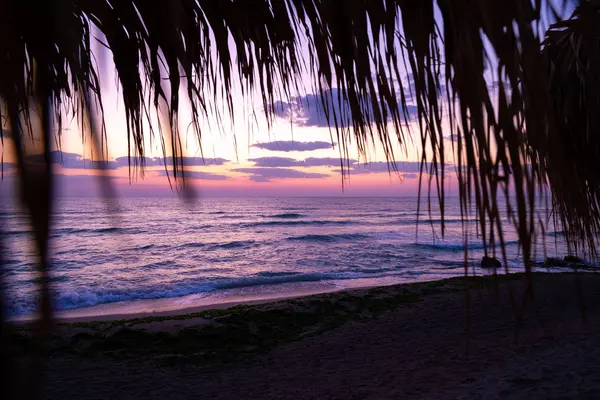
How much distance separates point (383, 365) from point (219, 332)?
3.04 m

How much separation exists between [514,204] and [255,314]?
27.6 feet

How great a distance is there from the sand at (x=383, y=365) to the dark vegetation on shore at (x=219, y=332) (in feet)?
0.32

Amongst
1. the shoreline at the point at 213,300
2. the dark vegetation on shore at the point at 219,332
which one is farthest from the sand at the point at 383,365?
the shoreline at the point at 213,300

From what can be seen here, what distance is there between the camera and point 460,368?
5.61m

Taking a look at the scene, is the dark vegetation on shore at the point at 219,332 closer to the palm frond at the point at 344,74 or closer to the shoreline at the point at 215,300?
the shoreline at the point at 215,300

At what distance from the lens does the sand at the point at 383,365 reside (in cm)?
486

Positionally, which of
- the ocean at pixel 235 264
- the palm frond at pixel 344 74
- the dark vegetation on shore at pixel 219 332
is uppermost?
the palm frond at pixel 344 74

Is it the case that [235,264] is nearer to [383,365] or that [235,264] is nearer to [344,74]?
[383,365]

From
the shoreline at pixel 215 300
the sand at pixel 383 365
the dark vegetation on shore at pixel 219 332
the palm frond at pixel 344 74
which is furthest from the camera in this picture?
the shoreline at pixel 215 300

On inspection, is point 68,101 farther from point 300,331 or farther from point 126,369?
point 300,331

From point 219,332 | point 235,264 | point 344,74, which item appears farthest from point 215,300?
point 344,74

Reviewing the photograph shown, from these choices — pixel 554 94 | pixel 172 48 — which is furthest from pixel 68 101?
pixel 554 94

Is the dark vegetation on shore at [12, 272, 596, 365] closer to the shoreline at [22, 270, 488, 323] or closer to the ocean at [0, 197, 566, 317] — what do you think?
the ocean at [0, 197, 566, 317]

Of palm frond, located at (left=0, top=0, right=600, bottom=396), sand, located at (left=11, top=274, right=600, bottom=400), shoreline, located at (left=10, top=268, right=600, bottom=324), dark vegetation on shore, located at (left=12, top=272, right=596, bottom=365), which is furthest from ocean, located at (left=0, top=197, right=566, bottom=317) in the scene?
palm frond, located at (left=0, top=0, right=600, bottom=396)
